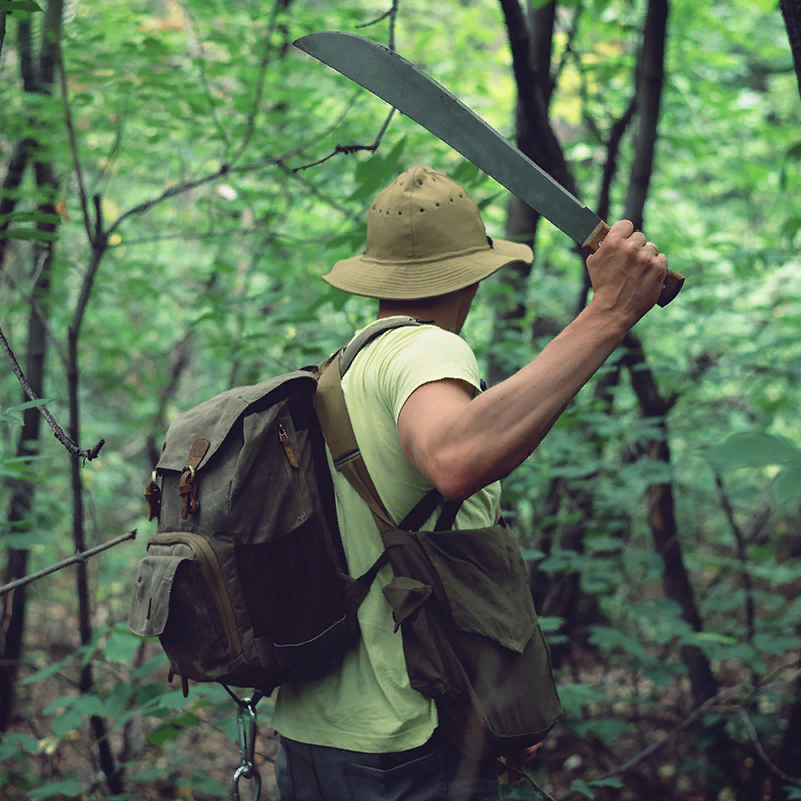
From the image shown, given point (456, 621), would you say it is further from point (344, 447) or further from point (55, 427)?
point (55, 427)

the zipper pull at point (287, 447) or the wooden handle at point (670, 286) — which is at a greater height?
the wooden handle at point (670, 286)

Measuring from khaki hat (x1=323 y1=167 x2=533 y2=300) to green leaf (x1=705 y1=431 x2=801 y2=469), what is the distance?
771 millimetres

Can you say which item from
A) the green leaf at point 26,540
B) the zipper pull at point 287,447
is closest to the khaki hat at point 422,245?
the zipper pull at point 287,447

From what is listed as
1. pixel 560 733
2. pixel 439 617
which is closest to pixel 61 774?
pixel 560 733

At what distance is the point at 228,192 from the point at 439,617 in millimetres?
3303

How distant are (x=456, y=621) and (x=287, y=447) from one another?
1.67 feet

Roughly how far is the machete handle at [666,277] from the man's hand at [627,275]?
0.17 ft

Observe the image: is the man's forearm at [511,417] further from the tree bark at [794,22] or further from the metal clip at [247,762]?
the tree bark at [794,22]

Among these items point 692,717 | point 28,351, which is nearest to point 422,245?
point 692,717

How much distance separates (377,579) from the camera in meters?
1.52

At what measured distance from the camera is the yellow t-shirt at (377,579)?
1.39m

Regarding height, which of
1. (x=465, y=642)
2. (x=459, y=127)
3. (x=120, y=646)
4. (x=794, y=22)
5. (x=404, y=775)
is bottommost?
(x=120, y=646)

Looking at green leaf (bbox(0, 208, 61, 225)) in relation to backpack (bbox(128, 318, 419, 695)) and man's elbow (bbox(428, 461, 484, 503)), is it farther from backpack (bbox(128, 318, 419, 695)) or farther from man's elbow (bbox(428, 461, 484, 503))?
man's elbow (bbox(428, 461, 484, 503))

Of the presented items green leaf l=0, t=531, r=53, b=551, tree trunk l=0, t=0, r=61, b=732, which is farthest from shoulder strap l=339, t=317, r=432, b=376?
tree trunk l=0, t=0, r=61, b=732
